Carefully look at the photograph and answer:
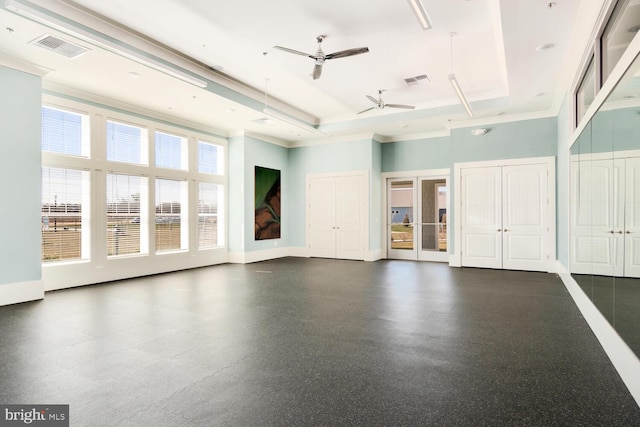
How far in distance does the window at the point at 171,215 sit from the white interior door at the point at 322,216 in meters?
3.61

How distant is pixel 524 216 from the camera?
305 inches

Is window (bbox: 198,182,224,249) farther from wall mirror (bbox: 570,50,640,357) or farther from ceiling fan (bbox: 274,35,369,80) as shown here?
wall mirror (bbox: 570,50,640,357)

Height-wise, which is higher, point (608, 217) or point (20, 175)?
point (20, 175)

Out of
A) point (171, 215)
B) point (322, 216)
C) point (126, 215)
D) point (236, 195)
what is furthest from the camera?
point (322, 216)

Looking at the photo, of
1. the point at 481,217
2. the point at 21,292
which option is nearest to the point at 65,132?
the point at 21,292

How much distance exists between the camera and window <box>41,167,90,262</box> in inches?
233

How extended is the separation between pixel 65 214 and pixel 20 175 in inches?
48.0

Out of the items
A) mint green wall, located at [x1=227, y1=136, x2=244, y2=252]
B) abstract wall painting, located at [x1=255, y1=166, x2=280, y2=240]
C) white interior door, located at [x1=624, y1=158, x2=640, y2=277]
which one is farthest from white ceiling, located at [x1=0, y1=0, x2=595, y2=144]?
white interior door, located at [x1=624, y1=158, x2=640, y2=277]

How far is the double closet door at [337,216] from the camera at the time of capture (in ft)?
32.0

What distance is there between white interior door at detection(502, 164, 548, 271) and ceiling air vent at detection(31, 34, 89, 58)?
801cm

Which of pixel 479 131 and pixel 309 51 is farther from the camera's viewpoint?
pixel 479 131

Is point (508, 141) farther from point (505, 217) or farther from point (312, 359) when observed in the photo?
point (312, 359)

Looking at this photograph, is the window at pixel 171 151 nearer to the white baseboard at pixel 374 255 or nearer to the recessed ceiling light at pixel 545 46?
the white baseboard at pixel 374 255

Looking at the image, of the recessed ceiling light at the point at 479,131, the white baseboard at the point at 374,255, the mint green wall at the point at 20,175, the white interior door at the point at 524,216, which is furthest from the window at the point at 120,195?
the white interior door at the point at 524,216
